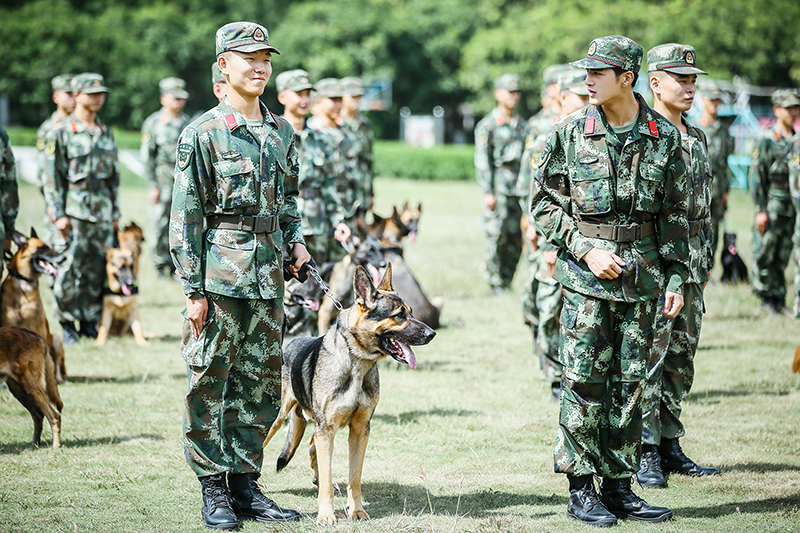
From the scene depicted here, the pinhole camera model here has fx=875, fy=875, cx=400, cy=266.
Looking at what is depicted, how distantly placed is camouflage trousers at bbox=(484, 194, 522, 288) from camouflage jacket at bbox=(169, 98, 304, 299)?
7.63 m

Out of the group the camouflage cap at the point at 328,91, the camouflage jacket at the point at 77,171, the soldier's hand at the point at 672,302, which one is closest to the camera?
the soldier's hand at the point at 672,302

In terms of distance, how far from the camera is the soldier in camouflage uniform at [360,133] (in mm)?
10094

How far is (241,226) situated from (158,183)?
9199 mm

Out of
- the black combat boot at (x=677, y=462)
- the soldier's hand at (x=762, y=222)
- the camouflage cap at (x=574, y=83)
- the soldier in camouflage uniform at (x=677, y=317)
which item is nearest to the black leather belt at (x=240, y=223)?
the soldier in camouflage uniform at (x=677, y=317)

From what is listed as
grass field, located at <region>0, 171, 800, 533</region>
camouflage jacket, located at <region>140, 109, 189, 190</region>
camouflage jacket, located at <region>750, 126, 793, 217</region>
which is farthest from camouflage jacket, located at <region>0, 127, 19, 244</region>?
camouflage jacket, located at <region>750, 126, 793, 217</region>

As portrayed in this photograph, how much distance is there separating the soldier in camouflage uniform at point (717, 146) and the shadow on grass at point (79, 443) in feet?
23.8

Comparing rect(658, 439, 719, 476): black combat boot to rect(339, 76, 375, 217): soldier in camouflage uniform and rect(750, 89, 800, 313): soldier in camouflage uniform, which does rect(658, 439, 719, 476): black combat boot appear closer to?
rect(339, 76, 375, 217): soldier in camouflage uniform

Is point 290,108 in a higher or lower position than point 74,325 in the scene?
higher

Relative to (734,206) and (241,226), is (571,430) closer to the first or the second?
(241,226)

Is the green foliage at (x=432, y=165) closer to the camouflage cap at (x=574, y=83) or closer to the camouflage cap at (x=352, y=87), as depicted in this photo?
the camouflage cap at (x=352, y=87)

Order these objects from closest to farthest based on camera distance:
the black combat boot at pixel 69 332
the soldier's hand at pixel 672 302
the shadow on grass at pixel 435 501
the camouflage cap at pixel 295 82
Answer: the soldier's hand at pixel 672 302, the shadow on grass at pixel 435 501, the camouflage cap at pixel 295 82, the black combat boot at pixel 69 332

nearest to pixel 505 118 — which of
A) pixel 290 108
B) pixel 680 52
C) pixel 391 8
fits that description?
pixel 290 108

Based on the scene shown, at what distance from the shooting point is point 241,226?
4375 mm

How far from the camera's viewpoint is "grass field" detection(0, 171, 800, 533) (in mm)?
4707
